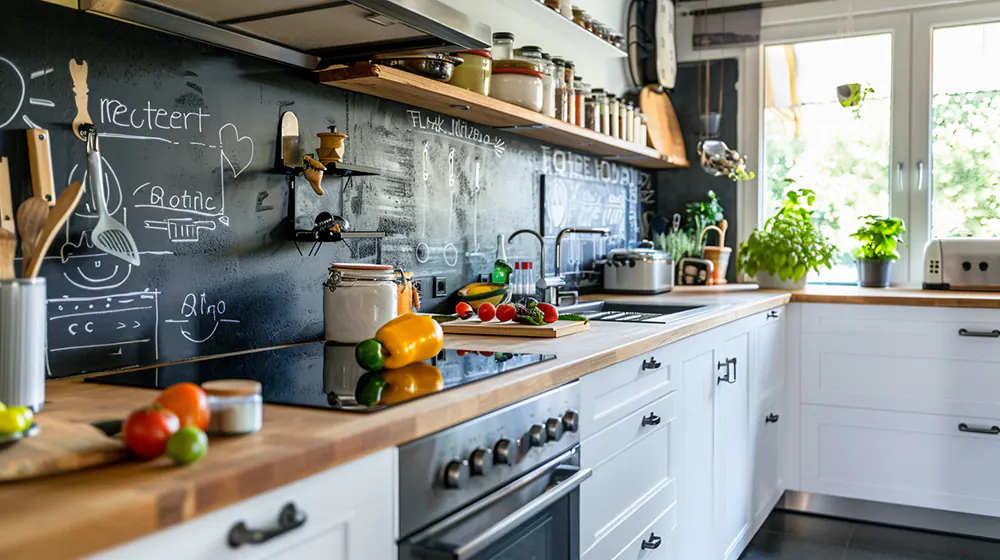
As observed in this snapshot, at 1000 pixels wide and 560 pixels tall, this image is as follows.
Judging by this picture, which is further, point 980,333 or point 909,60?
point 909,60

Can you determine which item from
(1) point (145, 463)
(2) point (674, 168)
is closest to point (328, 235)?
(1) point (145, 463)

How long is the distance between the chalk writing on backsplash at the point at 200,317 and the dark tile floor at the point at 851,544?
6.77ft

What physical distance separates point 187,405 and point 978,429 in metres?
3.08

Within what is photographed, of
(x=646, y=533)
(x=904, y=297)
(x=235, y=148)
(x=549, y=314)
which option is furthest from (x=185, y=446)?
(x=904, y=297)

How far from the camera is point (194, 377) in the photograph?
4.56 feet

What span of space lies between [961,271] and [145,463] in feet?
11.3

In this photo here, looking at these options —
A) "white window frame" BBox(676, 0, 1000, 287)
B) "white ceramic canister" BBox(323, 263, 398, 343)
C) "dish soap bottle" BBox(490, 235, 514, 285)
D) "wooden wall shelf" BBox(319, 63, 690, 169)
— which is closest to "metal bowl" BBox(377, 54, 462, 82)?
"wooden wall shelf" BBox(319, 63, 690, 169)

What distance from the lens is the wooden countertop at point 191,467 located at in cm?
68

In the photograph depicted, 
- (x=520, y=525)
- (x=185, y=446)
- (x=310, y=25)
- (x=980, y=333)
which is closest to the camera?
(x=185, y=446)

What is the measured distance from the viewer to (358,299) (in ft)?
5.90

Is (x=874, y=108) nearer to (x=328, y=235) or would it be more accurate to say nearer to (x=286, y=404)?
(x=328, y=235)

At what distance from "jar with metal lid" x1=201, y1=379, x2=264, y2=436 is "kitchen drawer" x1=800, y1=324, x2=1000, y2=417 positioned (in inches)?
113

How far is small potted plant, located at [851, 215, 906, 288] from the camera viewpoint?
145 inches

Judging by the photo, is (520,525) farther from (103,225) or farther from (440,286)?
(440,286)
